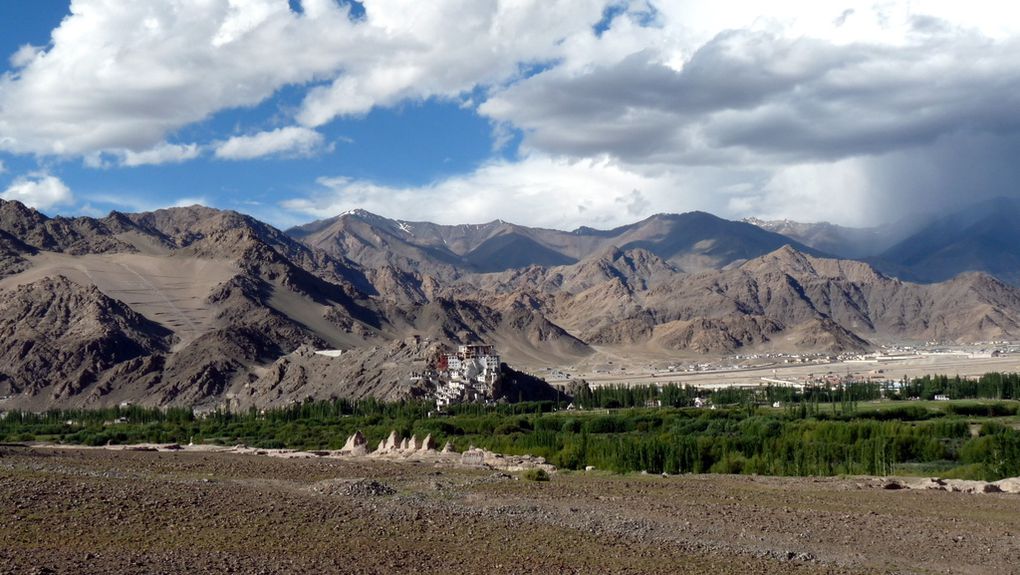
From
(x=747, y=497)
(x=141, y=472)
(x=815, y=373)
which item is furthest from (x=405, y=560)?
(x=815, y=373)

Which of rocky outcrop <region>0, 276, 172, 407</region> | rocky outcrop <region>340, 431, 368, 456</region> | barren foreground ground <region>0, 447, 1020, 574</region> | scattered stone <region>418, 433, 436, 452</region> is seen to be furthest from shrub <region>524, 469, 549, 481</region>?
rocky outcrop <region>0, 276, 172, 407</region>

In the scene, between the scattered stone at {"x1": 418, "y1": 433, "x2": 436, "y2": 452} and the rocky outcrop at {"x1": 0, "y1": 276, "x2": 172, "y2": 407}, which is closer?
the scattered stone at {"x1": 418, "y1": 433, "x2": 436, "y2": 452}

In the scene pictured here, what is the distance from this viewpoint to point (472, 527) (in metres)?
26.8

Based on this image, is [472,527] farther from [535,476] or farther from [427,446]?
[427,446]

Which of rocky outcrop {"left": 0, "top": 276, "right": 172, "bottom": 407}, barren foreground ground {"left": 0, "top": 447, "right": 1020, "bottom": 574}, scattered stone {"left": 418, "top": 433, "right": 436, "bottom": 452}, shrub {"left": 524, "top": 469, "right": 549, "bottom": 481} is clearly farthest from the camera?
rocky outcrop {"left": 0, "top": 276, "right": 172, "bottom": 407}

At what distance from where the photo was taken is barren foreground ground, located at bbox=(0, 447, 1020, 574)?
22172mm

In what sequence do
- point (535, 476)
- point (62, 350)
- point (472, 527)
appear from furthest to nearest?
point (62, 350)
point (535, 476)
point (472, 527)

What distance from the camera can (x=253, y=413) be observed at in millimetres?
117188

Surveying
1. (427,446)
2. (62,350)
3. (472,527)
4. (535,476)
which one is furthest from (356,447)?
(62,350)

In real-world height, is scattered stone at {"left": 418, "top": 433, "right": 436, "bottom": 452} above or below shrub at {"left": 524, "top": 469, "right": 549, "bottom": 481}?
below

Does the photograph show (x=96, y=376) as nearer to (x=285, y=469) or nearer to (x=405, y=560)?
(x=285, y=469)

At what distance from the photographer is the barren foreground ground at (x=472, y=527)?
72.7ft

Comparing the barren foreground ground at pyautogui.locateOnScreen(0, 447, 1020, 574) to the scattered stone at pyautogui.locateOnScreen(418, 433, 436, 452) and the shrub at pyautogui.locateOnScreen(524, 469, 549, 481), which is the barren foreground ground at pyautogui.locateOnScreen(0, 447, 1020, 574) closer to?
the shrub at pyautogui.locateOnScreen(524, 469, 549, 481)

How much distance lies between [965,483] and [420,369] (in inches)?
3787
